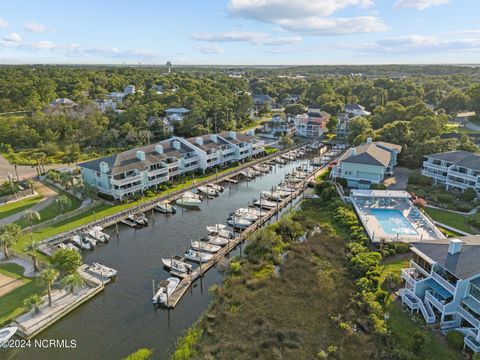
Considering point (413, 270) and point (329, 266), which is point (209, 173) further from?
point (413, 270)

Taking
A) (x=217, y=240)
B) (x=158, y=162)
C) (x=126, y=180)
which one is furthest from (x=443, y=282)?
(x=158, y=162)

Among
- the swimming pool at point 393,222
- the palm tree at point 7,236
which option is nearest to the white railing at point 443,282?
the swimming pool at point 393,222

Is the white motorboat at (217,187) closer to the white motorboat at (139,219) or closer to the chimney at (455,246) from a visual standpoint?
the white motorboat at (139,219)

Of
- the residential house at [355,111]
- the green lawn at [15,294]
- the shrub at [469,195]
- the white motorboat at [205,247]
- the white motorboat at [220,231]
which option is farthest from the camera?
the residential house at [355,111]

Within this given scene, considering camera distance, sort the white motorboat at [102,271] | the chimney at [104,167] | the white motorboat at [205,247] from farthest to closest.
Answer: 1. the chimney at [104,167]
2. the white motorboat at [205,247]
3. the white motorboat at [102,271]

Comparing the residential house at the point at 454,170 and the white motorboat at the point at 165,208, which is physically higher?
the residential house at the point at 454,170

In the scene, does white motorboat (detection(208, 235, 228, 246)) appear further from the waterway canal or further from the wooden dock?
the waterway canal
